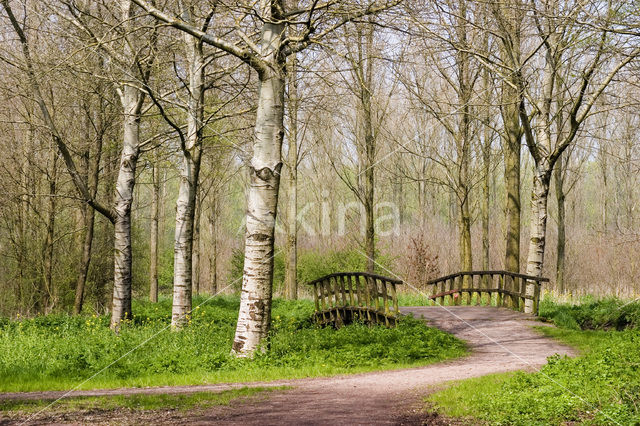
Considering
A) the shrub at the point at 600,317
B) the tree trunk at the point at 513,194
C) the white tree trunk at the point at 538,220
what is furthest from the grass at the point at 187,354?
the tree trunk at the point at 513,194

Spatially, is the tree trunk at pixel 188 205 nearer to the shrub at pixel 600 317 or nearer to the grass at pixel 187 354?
the grass at pixel 187 354

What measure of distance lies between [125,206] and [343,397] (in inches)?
351

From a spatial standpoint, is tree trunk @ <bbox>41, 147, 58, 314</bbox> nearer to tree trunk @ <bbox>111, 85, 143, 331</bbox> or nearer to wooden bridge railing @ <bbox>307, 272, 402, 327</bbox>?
tree trunk @ <bbox>111, 85, 143, 331</bbox>

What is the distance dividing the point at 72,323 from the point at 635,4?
1342 centimetres

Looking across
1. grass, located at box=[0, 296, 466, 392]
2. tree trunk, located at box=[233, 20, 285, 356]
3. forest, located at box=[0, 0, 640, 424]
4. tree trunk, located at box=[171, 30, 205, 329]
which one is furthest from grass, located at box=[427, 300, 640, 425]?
tree trunk, located at box=[171, 30, 205, 329]

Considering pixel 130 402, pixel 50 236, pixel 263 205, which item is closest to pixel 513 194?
pixel 263 205

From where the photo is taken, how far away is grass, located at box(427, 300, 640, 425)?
6.09 meters

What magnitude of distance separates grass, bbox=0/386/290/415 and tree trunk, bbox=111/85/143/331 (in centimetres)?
737

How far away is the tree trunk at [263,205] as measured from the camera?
10852 millimetres

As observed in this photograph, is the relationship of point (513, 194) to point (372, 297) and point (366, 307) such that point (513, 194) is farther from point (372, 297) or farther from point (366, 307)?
point (366, 307)

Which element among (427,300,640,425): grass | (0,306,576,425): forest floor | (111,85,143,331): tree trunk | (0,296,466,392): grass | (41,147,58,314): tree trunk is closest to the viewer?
(427,300,640,425): grass

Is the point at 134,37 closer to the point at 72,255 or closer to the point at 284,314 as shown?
the point at 284,314

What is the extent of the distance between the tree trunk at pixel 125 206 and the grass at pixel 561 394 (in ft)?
29.9

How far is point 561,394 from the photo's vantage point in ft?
22.2
